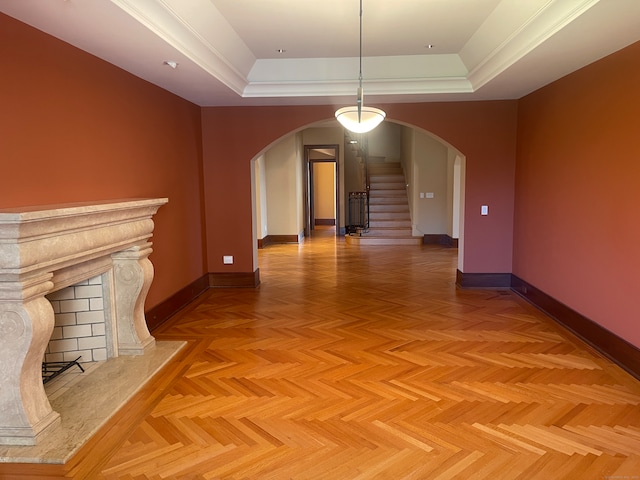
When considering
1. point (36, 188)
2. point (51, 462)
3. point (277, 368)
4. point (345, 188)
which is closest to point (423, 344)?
point (277, 368)

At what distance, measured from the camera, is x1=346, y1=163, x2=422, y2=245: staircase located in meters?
10.1

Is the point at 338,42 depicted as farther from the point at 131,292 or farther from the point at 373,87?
the point at 131,292

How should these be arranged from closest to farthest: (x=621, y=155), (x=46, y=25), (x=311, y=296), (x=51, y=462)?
(x=51, y=462)
(x=46, y=25)
(x=621, y=155)
(x=311, y=296)

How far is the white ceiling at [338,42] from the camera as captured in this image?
2818 millimetres

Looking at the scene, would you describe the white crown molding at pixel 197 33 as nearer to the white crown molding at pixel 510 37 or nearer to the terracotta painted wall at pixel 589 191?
the white crown molding at pixel 510 37

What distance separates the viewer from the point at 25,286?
7.36ft

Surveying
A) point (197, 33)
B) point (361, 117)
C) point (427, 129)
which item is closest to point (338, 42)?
point (361, 117)

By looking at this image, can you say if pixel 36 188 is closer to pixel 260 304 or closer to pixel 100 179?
pixel 100 179

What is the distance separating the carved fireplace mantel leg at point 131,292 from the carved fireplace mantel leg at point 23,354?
1026 mm

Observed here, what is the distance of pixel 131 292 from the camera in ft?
11.5

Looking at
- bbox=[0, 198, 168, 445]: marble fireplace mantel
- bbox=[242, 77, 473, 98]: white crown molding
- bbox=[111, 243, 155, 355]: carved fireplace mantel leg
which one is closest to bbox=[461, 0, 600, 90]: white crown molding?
bbox=[242, 77, 473, 98]: white crown molding

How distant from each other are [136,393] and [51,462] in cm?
77

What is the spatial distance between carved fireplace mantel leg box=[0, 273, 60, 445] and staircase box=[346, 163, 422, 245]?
8.10m

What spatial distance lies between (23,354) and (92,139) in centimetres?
179
